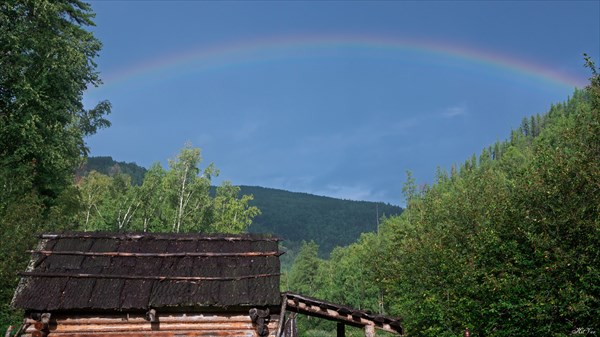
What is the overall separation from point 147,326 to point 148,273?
5.28 feet

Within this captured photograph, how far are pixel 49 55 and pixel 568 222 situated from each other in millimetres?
28171

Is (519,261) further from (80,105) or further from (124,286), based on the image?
(80,105)

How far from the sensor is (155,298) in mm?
13797

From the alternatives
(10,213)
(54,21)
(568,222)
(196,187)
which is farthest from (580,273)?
(196,187)

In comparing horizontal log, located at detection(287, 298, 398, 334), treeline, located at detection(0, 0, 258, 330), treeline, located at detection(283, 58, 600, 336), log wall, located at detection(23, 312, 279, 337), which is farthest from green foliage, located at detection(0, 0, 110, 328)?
treeline, located at detection(283, 58, 600, 336)

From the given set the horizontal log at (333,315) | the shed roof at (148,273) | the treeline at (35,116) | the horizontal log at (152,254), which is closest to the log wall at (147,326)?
the shed roof at (148,273)

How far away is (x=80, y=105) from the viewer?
33375 millimetres

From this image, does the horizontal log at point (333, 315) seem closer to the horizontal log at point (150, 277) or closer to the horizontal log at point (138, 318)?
the horizontal log at point (138, 318)

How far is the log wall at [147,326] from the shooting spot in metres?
13.8

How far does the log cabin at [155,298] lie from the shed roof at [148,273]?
0.03 meters

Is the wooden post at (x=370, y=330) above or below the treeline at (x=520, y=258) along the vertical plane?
below

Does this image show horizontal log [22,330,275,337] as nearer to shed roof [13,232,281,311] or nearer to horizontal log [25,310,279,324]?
horizontal log [25,310,279,324]

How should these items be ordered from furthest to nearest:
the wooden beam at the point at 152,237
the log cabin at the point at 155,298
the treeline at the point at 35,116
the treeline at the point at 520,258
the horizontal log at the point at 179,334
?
1. the treeline at the point at 35,116
2. the treeline at the point at 520,258
3. the wooden beam at the point at 152,237
4. the horizontal log at the point at 179,334
5. the log cabin at the point at 155,298

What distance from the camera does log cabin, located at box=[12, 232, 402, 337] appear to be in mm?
13688
